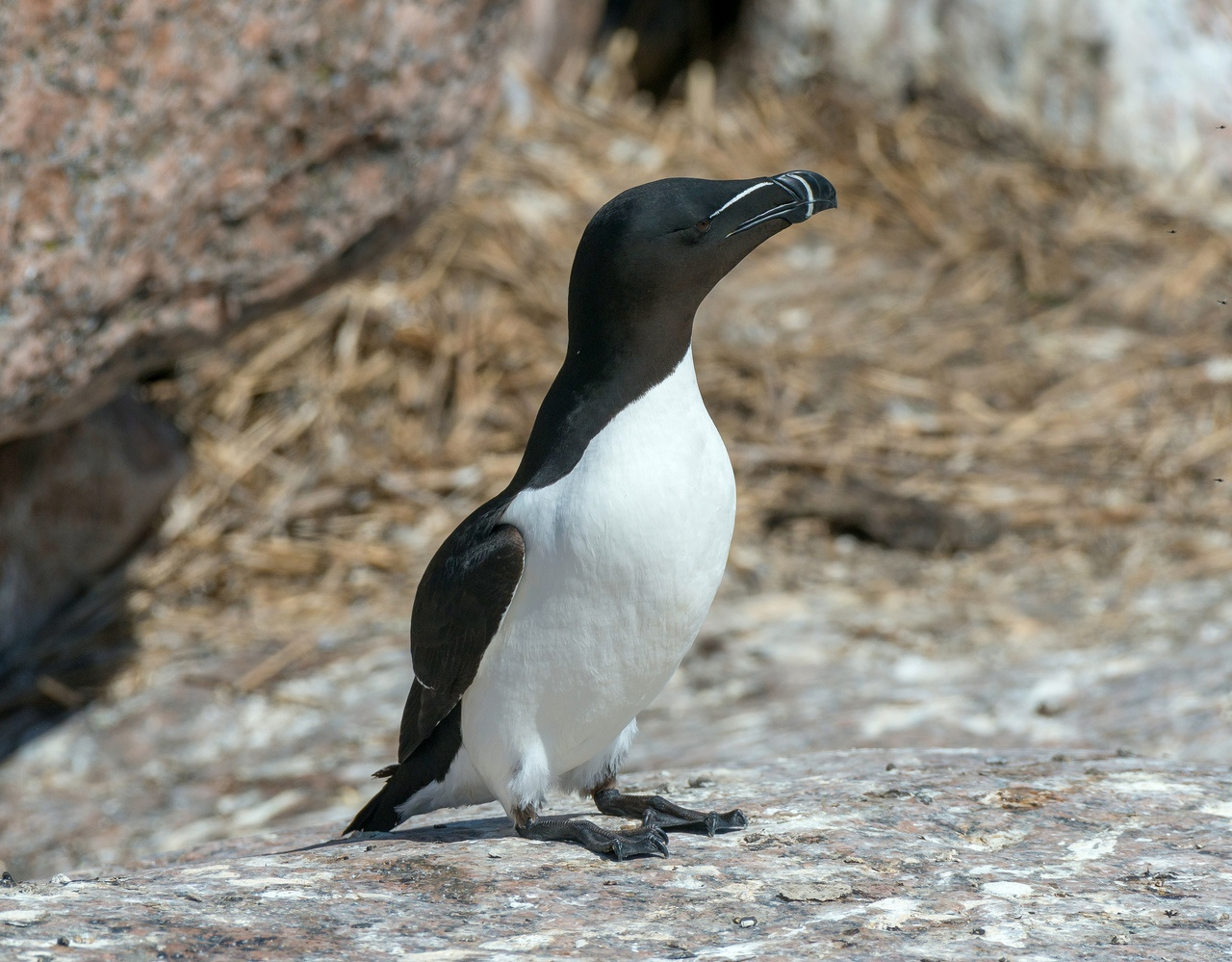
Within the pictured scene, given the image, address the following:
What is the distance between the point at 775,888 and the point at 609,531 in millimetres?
672

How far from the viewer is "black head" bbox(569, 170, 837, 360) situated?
271 centimetres

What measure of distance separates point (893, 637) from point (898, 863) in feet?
7.12

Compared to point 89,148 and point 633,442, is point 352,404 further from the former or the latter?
point 633,442

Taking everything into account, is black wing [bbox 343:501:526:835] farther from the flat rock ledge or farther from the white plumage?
the flat rock ledge

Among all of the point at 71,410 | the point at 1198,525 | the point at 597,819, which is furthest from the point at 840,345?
the point at 597,819

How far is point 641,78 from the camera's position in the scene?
8578mm

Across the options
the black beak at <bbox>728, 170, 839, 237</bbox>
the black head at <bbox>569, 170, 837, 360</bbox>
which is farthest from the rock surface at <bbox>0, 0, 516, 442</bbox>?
the black beak at <bbox>728, 170, 839, 237</bbox>

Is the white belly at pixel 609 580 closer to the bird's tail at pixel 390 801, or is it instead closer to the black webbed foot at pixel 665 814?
the black webbed foot at pixel 665 814

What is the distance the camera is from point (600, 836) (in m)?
2.79

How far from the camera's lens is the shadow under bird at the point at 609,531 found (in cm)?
269

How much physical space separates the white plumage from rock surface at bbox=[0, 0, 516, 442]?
5.73 feet

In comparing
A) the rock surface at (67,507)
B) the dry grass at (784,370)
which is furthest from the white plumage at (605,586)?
the rock surface at (67,507)

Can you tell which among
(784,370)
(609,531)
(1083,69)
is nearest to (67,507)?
(784,370)

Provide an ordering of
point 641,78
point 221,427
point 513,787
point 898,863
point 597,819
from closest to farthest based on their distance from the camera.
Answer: point 898,863 < point 513,787 < point 597,819 < point 221,427 < point 641,78
